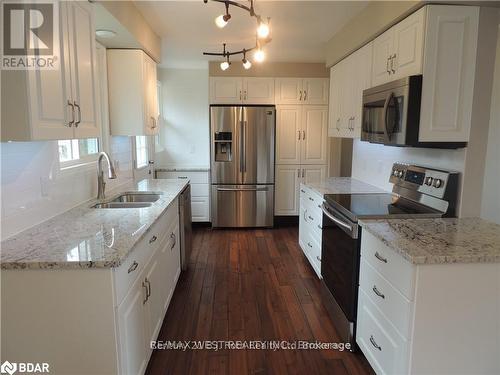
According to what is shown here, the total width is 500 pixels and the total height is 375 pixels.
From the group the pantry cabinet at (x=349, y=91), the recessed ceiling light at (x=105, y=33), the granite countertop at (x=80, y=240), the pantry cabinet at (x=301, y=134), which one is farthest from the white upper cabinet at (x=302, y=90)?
the granite countertop at (x=80, y=240)

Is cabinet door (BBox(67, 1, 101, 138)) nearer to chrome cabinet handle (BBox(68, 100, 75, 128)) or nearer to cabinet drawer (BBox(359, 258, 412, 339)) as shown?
chrome cabinet handle (BBox(68, 100, 75, 128))

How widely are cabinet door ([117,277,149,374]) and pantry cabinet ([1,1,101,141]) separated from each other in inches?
34.8

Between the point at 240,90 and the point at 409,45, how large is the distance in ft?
9.83

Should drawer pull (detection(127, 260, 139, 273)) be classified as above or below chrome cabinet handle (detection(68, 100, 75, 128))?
below

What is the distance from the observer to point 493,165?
2084 millimetres

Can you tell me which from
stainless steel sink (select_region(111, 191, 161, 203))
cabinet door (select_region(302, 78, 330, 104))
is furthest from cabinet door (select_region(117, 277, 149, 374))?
cabinet door (select_region(302, 78, 330, 104))

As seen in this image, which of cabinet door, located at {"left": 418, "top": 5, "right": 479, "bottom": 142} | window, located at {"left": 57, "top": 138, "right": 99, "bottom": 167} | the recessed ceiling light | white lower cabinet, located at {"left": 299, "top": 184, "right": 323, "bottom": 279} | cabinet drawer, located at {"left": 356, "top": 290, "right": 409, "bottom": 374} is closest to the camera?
cabinet drawer, located at {"left": 356, "top": 290, "right": 409, "bottom": 374}

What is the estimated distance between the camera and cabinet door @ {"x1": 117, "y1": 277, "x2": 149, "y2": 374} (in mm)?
1585

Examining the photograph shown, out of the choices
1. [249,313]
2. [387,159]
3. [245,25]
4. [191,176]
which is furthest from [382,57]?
[191,176]

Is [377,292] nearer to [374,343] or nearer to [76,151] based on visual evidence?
[374,343]

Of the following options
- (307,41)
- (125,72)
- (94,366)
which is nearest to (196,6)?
(125,72)

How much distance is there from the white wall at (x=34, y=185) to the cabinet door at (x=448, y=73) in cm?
235

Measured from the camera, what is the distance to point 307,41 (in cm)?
381

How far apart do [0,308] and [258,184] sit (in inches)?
148
